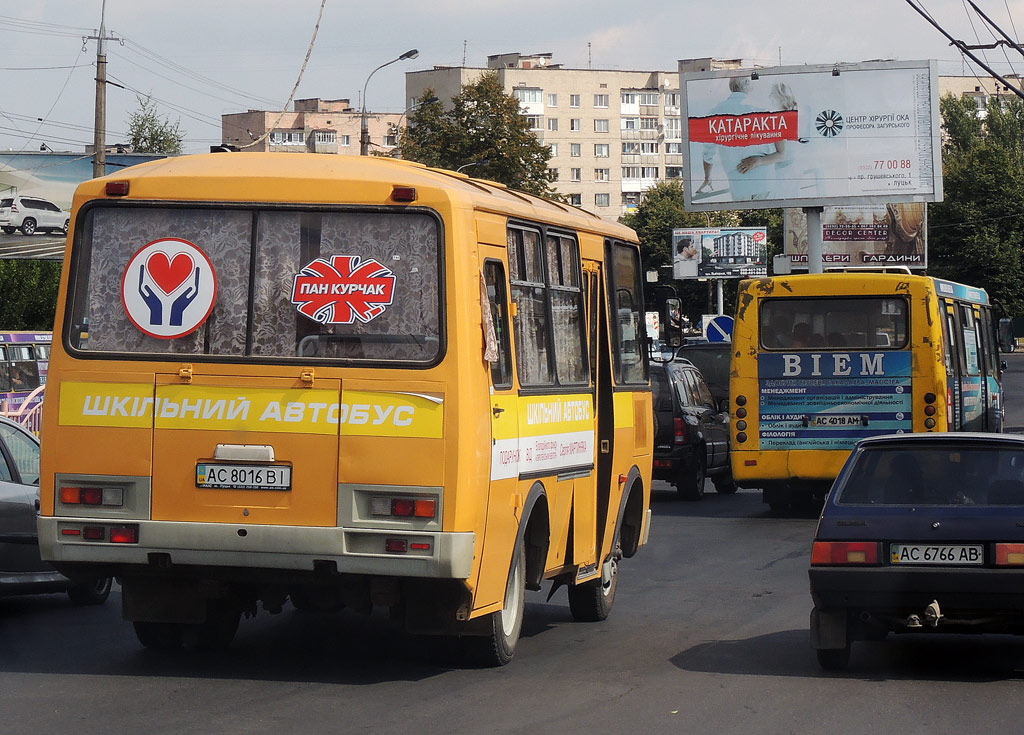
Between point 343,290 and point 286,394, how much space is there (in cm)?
60

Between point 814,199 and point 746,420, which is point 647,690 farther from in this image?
point 814,199

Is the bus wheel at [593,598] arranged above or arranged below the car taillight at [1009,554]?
below

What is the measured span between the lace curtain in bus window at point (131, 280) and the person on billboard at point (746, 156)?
28.8 m

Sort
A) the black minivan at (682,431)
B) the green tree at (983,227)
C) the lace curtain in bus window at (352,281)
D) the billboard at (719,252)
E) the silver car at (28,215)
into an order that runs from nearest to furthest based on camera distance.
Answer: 1. the lace curtain in bus window at (352,281)
2. the black minivan at (682,431)
3. the silver car at (28,215)
4. the green tree at (983,227)
5. the billboard at (719,252)

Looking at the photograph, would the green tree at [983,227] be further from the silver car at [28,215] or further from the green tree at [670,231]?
the silver car at [28,215]

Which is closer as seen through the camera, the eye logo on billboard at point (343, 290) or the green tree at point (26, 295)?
the eye logo on billboard at point (343, 290)

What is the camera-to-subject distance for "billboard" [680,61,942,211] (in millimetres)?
35250

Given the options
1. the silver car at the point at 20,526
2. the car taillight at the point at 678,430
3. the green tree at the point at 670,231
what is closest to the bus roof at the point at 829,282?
the car taillight at the point at 678,430

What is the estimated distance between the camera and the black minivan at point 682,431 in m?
21.8

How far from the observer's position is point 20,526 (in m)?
10.7

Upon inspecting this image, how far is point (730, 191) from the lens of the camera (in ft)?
120

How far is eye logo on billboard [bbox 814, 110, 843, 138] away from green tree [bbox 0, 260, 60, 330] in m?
21.0

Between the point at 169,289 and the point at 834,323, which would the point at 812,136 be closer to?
the point at 834,323

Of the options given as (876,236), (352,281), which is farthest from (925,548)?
(876,236)
